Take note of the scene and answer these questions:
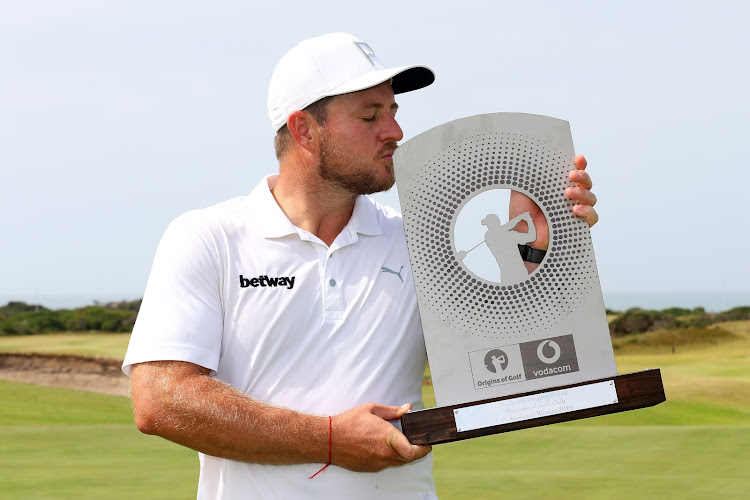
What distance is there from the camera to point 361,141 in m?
2.42

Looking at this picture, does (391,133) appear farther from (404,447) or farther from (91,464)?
(91,464)

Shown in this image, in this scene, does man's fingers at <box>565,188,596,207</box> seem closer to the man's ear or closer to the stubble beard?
the stubble beard

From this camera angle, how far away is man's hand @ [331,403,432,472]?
2.21m

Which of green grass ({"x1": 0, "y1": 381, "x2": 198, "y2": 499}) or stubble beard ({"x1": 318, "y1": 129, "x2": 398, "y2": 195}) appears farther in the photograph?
green grass ({"x1": 0, "y1": 381, "x2": 198, "y2": 499})

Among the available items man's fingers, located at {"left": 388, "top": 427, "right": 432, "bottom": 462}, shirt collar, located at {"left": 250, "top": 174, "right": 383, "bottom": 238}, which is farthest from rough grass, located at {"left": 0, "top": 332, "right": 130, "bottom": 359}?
man's fingers, located at {"left": 388, "top": 427, "right": 432, "bottom": 462}

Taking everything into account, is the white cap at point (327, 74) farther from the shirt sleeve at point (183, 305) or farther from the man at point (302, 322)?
the shirt sleeve at point (183, 305)

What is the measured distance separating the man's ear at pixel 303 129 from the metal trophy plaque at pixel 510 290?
1.06ft

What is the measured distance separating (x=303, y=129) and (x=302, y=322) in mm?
529

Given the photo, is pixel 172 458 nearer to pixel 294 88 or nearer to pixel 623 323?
pixel 294 88

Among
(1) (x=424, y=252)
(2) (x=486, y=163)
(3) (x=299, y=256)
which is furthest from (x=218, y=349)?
(2) (x=486, y=163)

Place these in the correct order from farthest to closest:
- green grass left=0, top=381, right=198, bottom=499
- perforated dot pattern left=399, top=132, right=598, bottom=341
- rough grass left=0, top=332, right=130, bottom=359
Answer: rough grass left=0, top=332, right=130, bottom=359, green grass left=0, top=381, right=198, bottom=499, perforated dot pattern left=399, top=132, right=598, bottom=341

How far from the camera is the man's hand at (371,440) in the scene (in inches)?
86.9

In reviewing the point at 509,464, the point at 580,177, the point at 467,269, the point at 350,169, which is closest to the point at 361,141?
the point at 350,169

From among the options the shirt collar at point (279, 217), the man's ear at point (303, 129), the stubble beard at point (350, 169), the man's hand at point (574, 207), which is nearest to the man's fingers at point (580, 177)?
the man's hand at point (574, 207)
